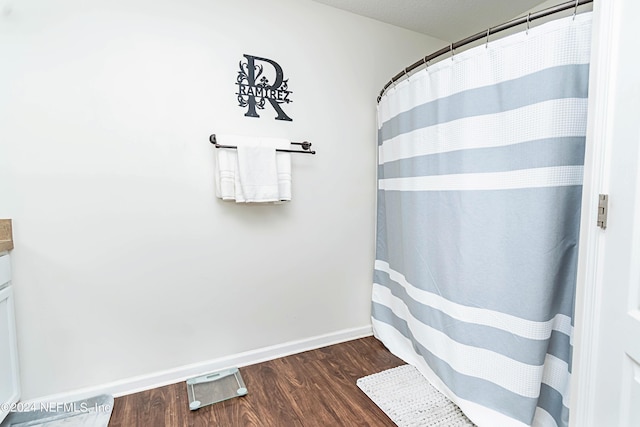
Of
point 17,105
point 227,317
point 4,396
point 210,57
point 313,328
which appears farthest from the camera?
point 313,328

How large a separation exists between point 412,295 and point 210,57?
5.96 ft

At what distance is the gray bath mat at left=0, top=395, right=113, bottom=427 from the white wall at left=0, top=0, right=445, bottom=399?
7 centimetres

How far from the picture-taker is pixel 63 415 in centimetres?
144

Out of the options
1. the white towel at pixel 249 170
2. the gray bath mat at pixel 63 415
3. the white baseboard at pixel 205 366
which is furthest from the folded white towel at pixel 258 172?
the gray bath mat at pixel 63 415

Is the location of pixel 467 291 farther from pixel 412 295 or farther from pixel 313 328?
pixel 313 328

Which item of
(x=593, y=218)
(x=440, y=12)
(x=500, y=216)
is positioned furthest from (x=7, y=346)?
(x=440, y=12)

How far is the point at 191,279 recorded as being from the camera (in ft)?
5.62

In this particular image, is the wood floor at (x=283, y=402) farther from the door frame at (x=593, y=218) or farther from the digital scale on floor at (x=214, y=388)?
the door frame at (x=593, y=218)

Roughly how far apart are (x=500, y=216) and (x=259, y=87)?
1493 millimetres

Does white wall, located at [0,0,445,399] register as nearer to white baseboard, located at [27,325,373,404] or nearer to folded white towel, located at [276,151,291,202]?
white baseboard, located at [27,325,373,404]

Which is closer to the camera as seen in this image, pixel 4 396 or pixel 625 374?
pixel 625 374

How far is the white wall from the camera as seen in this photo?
1408 mm

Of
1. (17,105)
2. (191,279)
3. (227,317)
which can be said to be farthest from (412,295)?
(17,105)

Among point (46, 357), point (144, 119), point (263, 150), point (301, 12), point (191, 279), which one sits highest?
point (301, 12)
